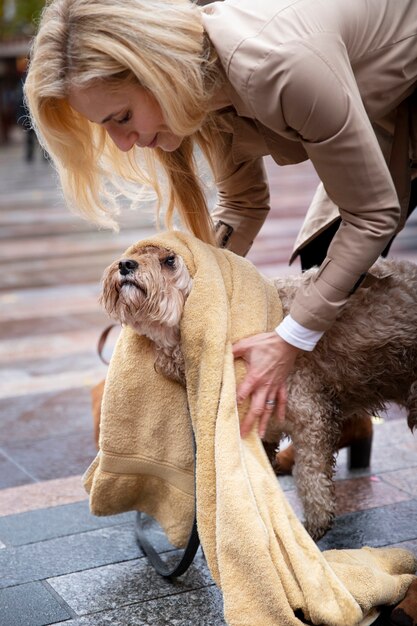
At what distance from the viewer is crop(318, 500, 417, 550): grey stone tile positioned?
3379 mm

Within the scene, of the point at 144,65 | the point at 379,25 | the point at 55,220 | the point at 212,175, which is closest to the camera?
the point at 144,65

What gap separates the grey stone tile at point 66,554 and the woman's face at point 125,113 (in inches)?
55.7

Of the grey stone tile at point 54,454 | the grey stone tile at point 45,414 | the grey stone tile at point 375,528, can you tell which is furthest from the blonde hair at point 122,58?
the grey stone tile at point 45,414

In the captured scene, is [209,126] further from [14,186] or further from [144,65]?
[14,186]

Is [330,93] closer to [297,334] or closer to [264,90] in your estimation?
[264,90]

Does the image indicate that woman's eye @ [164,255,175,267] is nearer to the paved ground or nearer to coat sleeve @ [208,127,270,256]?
coat sleeve @ [208,127,270,256]

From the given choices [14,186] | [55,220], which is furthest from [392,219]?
[14,186]

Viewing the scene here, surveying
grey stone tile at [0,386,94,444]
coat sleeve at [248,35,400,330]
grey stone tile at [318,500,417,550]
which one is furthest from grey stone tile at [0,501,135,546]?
coat sleeve at [248,35,400,330]

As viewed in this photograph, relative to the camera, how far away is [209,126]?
2.98 metres

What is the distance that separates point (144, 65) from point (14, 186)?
13.5 meters

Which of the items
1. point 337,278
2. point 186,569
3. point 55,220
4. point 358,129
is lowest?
point 55,220

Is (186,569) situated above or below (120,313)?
below

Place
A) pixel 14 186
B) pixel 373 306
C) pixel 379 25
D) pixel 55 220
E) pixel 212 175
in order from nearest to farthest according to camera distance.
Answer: pixel 379 25
pixel 373 306
pixel 212 175
pixel 55 220
pixel 14 186

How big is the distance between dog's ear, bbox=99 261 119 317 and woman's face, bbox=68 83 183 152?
35 centimetres
